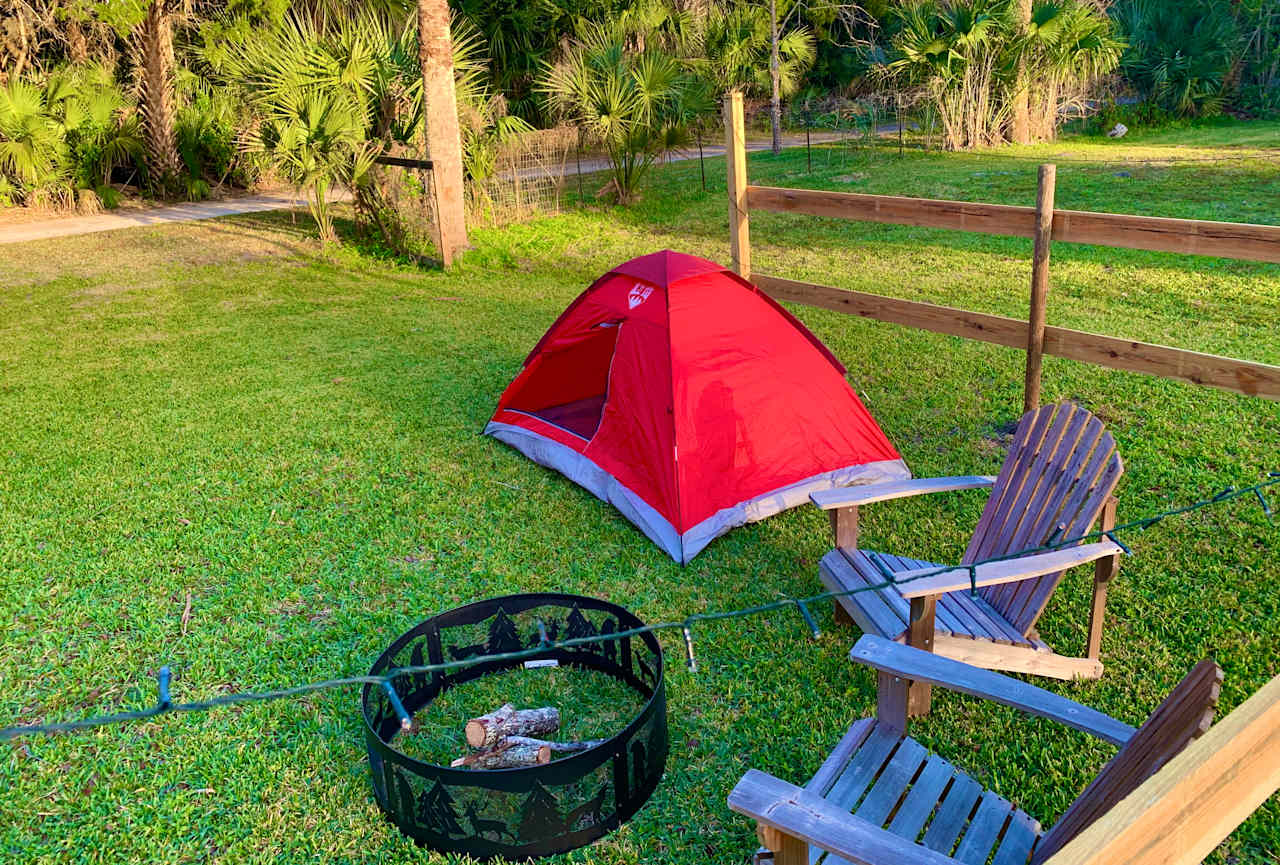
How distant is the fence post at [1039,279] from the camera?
5156 mm

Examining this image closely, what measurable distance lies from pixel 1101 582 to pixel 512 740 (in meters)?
2.33

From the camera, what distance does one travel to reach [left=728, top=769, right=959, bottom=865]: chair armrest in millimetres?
2135

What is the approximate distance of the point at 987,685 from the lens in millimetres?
2756

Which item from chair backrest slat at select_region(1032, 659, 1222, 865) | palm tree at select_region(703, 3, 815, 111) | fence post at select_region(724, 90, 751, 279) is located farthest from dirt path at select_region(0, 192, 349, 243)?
chair backrest slat at select_region(1032, 659, 1222, 865)

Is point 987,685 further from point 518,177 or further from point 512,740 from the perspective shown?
point 518,177

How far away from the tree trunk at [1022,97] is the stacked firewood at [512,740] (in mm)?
15902

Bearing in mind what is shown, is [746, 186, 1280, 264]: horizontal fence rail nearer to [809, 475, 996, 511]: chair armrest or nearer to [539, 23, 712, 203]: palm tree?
[809, 475, 996, 511]: chair armrest

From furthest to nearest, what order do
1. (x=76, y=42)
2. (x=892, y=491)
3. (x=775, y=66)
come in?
(x=775, y=66)
(x=76, y=42)
(x=892, y=491)

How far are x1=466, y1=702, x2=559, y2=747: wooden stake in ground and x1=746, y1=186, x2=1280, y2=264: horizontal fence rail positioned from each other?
351 centimetres

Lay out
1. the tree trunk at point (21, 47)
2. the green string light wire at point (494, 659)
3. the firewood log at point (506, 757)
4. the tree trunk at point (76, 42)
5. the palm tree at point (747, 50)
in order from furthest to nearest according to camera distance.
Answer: the palm tree at point (747, 50) < the tree trunk at point (76, 42) < the tree trunk at point (21, 47) < the firewood log at point (506, 757) < the green string light wire at point (494, 659)

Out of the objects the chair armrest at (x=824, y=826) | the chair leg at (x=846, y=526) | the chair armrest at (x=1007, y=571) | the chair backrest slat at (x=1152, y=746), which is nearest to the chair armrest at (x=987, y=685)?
the chair backrest slat at (x=1152, y=746)

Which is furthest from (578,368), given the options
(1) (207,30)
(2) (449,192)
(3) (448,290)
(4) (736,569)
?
(1) (207,30)

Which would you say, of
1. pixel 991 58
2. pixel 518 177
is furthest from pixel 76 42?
pixel 991 58

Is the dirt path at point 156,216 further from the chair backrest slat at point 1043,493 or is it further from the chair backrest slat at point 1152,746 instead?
the chair backrest slat at point 1152,746
